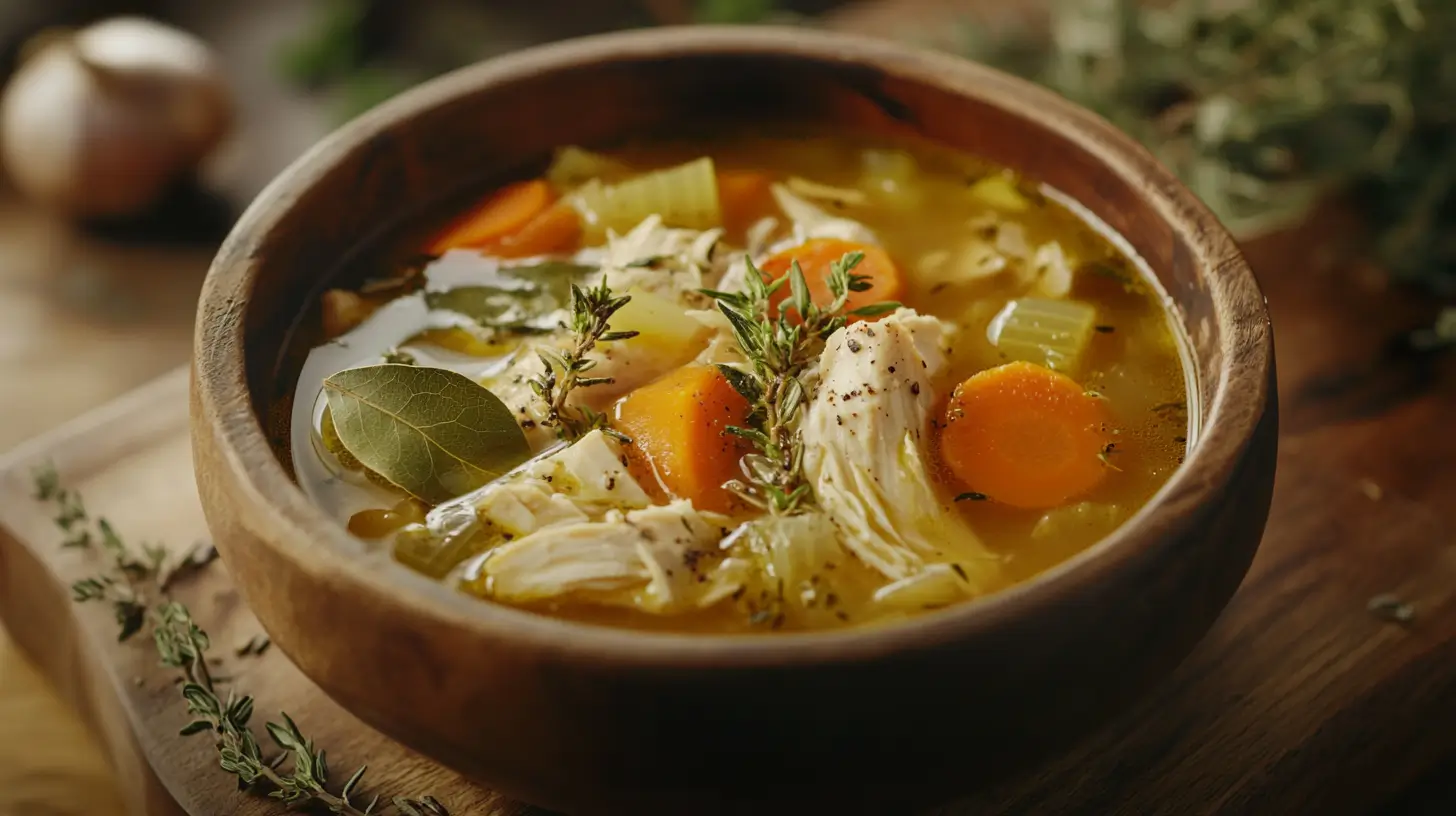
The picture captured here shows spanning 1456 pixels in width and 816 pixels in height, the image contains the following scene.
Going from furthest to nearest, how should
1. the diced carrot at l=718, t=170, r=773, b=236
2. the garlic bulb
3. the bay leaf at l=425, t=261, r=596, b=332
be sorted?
the garlic bulb, the diced carrot at l=718, t=170, r=773, b=236, the bay leaf at l=425, t=261, r=596, b=332

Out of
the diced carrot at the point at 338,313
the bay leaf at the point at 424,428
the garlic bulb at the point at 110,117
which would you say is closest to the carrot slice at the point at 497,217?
the diced carrot at the point at 338,313

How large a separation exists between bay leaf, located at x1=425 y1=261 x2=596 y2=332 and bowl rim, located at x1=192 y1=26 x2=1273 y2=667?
299mm

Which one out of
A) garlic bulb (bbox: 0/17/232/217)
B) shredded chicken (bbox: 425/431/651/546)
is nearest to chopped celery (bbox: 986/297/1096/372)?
shredded chicken (bbox: 425/431/651/546)

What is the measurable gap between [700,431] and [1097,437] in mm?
593

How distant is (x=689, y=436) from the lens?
1947mm

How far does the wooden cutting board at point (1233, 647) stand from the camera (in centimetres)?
197

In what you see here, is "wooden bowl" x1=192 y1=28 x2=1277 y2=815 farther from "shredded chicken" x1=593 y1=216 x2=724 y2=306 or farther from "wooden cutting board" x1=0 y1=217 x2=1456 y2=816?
"shredded chicken" x1=593 y1=216 x2=724 y2=306

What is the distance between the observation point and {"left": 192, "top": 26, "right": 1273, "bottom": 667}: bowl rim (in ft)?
4.77

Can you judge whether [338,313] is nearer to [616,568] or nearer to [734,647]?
[616,568]

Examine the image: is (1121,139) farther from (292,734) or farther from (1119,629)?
(292,734)

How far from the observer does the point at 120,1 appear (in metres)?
4.84

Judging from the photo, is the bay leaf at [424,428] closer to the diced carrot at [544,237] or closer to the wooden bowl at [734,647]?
the wooden bowl at [734,647]

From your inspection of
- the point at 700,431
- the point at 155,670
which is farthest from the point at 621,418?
the point at 155,670

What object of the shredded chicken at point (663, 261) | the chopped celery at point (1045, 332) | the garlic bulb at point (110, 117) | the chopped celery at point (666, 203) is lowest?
the chopped celery at point (1045, 332)
